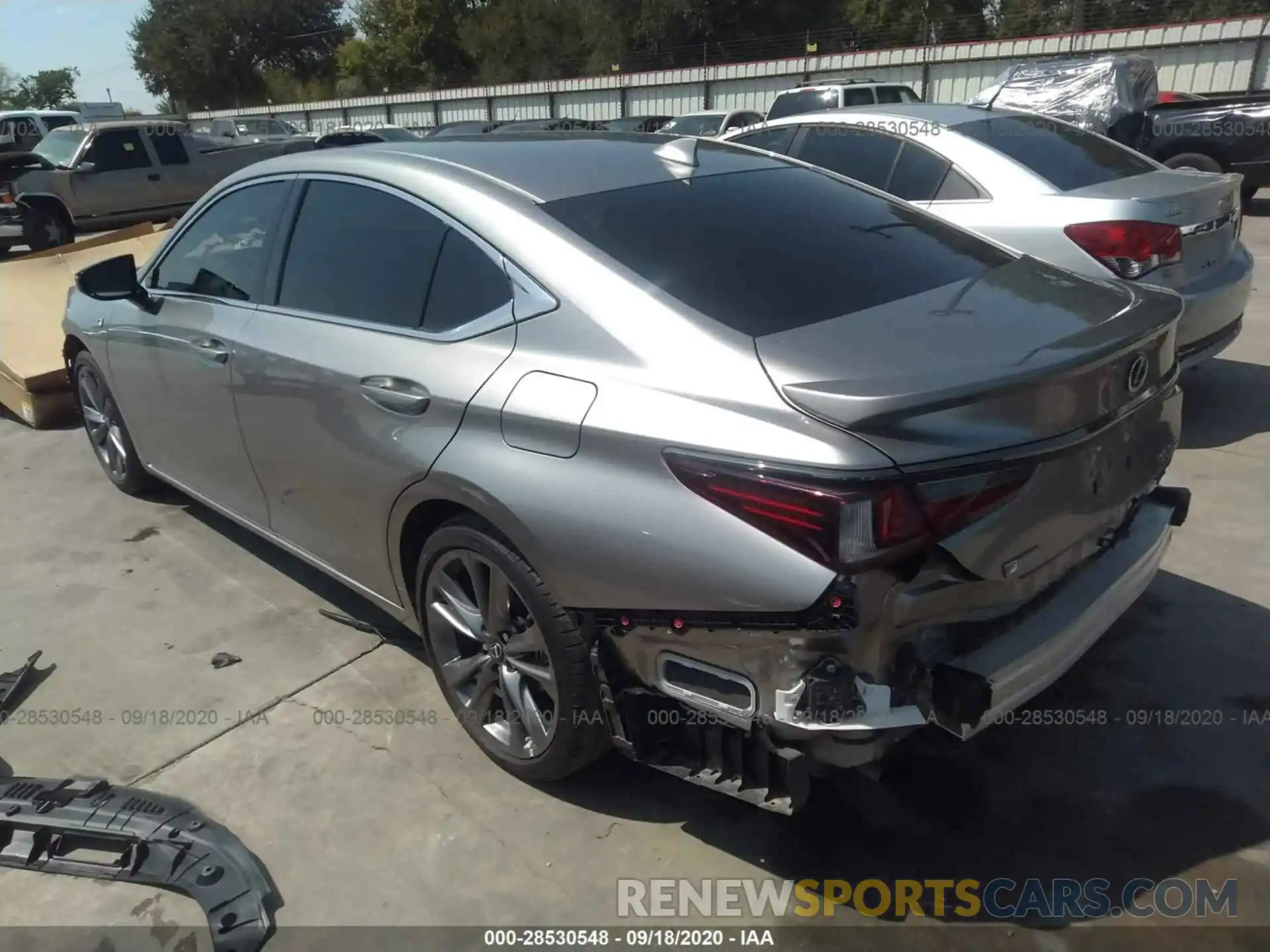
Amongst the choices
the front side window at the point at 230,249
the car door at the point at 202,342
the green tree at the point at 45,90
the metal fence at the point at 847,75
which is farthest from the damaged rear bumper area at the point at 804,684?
the green tree at the point at 45,90

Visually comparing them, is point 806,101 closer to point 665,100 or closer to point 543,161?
point 665,100

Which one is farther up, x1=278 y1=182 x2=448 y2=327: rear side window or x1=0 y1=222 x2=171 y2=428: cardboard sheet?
x1=278 y1=182 x2=448 y2=327: rear side window

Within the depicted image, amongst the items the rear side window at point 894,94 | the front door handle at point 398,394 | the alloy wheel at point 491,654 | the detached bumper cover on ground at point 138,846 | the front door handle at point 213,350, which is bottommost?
the detached bumper cover on ground at point 138,846

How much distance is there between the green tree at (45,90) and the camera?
9462 cm

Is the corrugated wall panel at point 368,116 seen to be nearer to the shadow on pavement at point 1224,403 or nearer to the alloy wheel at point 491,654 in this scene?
the shadow on pavement at point 1224,403

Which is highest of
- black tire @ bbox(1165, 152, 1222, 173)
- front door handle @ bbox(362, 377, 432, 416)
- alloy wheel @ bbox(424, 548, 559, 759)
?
front door handle @ bbox(362, 377, 432, 416)

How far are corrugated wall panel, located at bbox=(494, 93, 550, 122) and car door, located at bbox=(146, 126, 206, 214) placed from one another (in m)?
20.3

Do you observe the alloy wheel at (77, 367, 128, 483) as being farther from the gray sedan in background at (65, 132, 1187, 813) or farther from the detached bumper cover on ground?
the detached bumper cover on ground

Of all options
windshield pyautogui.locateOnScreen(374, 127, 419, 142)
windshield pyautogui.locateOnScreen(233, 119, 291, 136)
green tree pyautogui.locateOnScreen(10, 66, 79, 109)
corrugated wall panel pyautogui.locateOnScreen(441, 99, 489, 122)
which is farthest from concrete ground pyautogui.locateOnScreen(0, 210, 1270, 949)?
green tree pyautogui.locateOnScreen(10, 66, 79, 109)

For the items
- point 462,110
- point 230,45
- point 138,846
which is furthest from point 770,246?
point 230,45

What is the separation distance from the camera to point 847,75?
26297mm

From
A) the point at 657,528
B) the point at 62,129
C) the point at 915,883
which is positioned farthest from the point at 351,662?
the point at 62,129

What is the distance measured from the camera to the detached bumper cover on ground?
97.2 inches

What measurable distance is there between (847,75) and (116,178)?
18592mm
